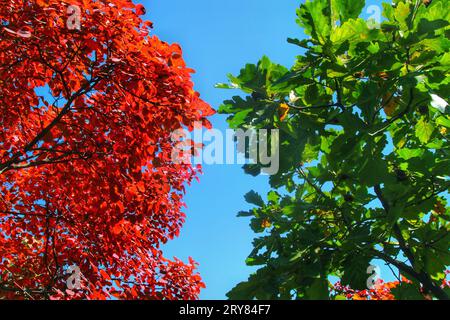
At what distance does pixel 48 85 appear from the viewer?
20.4 ft

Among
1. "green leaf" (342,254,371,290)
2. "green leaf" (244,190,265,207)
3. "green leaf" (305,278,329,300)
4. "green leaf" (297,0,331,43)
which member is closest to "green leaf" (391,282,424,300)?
"green leaf" (342,254,371,290)

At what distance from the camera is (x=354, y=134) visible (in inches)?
105

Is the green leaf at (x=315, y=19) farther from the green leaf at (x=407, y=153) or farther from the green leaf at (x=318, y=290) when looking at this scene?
the green leaf at (x=318, y=290)

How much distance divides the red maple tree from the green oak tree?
2447mm

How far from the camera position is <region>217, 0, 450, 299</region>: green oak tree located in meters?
2.64

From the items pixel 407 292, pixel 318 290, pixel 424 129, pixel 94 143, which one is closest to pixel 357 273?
pixel 318 290

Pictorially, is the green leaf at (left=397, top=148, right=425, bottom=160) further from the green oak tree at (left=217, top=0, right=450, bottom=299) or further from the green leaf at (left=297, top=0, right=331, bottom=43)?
the green leaf at (left=297, top=0, right=331, bottom=43)

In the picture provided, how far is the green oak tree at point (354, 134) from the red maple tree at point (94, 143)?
245 cm

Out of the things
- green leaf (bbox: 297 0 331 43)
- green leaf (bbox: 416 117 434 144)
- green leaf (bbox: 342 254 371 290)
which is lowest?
green leaf (bbox: 342 254 371 290)

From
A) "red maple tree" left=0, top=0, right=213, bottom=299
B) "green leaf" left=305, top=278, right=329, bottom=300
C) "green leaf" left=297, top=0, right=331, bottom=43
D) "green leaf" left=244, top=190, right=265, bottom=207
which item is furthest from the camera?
"red maple tree" left=0, top=0, right=213, bottom=299

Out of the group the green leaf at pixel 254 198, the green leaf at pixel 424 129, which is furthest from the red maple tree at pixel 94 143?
the green leaf at pixel 424 129

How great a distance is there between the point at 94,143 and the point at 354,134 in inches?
179
